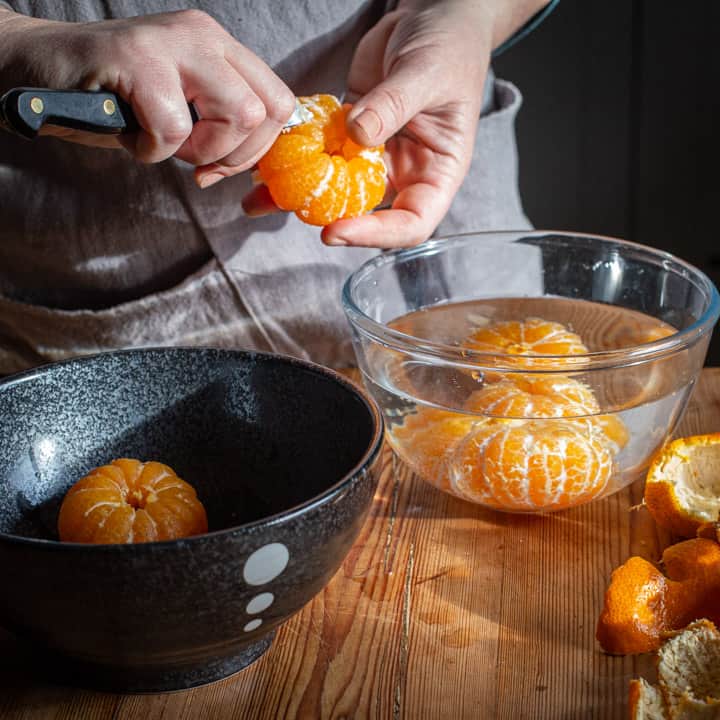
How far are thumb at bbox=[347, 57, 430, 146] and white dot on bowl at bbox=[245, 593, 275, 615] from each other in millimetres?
518

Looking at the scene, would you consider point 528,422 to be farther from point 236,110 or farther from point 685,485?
point 236,110

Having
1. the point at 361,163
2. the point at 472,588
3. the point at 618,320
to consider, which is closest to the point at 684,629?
the point at 472,588

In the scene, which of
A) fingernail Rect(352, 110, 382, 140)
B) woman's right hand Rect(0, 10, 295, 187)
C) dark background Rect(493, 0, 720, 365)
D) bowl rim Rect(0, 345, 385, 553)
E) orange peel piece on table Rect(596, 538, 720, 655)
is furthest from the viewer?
dark background Rect(493, 0, 720, 365)

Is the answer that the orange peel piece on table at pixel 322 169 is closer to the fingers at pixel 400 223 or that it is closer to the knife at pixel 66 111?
the fingers at pixel 400 223

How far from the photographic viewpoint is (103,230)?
1.25 meters

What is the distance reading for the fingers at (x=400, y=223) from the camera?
108 centimetres

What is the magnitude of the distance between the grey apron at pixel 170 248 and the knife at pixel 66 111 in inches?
13.3

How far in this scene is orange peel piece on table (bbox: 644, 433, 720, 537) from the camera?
836mm

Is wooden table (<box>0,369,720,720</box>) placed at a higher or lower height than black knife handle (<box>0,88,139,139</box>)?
lower

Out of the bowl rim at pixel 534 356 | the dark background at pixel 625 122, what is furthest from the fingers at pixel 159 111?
the dark background at pixel 625 122

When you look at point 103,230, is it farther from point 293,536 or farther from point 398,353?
point 293,536

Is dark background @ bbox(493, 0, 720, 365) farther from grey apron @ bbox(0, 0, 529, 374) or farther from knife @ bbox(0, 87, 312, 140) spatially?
knife @ bbox(0, 87, 312, 140)

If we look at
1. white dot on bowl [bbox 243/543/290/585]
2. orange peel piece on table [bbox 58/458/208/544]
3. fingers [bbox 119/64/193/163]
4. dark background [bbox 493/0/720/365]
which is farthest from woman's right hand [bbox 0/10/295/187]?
dark background [bbox 493/0/720/365]

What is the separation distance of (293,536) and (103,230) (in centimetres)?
74
